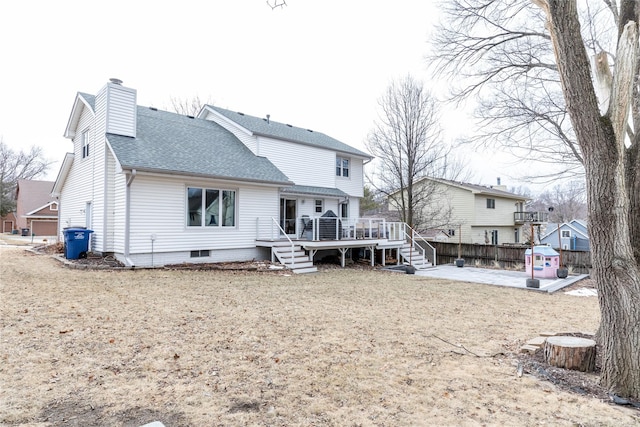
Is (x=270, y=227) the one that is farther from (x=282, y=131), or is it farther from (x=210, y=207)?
(x=282, y=131)

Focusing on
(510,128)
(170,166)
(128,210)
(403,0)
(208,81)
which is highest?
(208,81)

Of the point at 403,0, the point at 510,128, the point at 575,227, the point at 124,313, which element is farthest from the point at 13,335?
the point at 575,227

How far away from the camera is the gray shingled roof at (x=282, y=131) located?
16.4 meters

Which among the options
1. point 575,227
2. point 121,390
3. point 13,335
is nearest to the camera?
point 121,390

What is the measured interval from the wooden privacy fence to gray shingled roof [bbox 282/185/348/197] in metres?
6.14

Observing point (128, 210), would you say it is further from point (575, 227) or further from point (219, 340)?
point (575, 227)

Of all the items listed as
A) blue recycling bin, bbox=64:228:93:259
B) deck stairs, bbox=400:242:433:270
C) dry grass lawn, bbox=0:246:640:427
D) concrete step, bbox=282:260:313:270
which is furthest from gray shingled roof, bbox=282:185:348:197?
dry grass lawn, bbox=0:246:640:427

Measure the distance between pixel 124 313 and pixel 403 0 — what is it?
7.92m

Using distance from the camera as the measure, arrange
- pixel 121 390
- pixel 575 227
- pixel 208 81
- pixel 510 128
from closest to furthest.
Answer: pixel 121 390
pixel 510 128
pixel 208 81
pixel 575 227

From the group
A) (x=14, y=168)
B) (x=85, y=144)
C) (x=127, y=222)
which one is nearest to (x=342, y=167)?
(x=127, y=222)

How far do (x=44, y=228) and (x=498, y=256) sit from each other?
41153 millimetres

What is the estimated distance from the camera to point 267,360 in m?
4.15

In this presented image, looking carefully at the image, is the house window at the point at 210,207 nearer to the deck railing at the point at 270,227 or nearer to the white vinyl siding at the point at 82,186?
the deck railing at the point at 270,227

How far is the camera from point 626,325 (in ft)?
11.9
